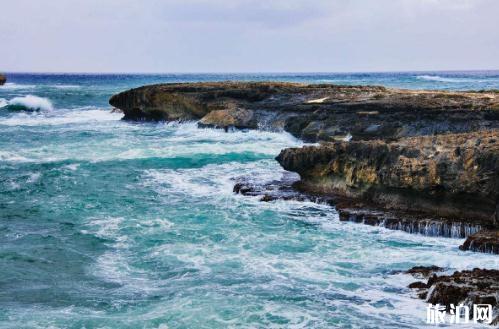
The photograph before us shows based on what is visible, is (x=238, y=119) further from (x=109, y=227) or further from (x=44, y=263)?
(x=44, y=263)

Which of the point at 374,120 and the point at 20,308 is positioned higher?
the point at 374,120

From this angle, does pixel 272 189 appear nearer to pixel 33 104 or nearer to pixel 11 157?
pixel 11 157

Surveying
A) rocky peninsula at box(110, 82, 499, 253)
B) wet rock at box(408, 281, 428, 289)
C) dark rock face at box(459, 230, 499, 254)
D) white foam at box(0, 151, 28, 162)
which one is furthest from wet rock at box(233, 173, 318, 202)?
white foam at box(0, 151, 28, 162)

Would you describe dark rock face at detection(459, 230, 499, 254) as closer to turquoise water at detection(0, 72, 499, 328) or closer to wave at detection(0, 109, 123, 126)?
turquoise water at detection(0, 72, 499, 328)

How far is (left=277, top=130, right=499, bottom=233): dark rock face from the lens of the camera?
1218 centimetres

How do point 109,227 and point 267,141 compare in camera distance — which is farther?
point 267,141

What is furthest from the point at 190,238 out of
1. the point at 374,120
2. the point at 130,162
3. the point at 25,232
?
the point at 374,120

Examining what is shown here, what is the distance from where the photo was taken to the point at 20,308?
9078mm

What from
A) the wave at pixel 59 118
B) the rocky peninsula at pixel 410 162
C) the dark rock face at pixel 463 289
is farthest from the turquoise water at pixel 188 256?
the wave at pixel 59 118

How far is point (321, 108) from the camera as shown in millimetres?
26125

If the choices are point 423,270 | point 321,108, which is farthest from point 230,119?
point 423,270

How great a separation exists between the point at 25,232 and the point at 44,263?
7.66 ft

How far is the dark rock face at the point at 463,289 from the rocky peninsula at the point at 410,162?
186 cm

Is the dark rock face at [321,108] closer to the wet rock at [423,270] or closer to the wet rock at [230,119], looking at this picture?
the wet rock at [230,119]
